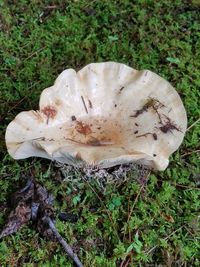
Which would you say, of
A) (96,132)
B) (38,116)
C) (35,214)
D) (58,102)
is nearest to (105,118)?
(96,132)

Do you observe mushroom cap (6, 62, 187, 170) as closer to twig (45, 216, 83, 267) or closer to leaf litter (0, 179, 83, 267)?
leaf litter (0, 179, 83, 267)

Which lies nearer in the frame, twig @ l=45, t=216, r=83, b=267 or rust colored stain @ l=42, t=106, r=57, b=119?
twig @ l=45, t=216, r=83, b=267

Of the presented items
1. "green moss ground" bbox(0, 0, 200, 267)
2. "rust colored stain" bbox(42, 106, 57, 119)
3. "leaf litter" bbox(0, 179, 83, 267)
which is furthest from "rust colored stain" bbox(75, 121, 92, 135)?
"leaf litter" bbox(0, 179, 83, 267)

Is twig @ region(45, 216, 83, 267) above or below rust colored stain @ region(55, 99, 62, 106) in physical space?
below

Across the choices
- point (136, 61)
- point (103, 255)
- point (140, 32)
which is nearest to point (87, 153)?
point (103, 255)

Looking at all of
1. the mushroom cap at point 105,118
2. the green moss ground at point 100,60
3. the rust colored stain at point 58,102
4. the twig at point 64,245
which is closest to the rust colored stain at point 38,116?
the mushroom cap at point 105,118

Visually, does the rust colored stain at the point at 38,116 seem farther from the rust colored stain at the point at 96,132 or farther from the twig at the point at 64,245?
the twig at the point at 64,245

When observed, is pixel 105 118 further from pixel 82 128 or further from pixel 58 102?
pixel 58 102
